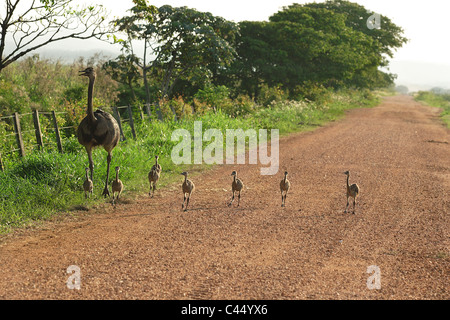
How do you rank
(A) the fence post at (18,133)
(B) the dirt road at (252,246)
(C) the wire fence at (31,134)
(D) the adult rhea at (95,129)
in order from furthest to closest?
(C) the wire fence at (31,134), (A) the fence post at (18,133), (D) the adult rhea at (95,129), (B) the dirt road at (252,246)

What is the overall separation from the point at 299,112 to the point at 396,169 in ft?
37.3

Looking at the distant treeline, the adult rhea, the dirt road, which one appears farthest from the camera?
the distant treeline

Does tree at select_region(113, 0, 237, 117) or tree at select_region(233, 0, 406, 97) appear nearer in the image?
tree at select_region(113, 0, 237, 117)

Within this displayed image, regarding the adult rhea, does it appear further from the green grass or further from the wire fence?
the green grass

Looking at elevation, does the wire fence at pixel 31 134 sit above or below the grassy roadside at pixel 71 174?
above

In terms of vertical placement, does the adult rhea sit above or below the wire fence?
above

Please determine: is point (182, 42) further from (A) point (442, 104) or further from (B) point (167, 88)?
(A) point (442, 104)

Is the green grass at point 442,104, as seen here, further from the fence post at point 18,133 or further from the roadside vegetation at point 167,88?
the fence post at point 18,133

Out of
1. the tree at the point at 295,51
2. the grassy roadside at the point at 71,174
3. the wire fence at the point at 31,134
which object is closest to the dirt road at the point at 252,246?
the grassy roadside at the point at 71,174

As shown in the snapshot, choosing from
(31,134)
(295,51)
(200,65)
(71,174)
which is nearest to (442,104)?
(295,51)

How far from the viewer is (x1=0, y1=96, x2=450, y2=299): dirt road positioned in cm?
484

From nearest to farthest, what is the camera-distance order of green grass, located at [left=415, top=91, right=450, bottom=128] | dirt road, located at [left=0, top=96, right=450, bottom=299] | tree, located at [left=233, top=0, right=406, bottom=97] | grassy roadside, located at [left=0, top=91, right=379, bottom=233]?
dirt road, located at [left=0, top=96, right=450, bottom=299] → grassy roadside, located at [left=0, top=91, right=379, bottom=233] → tree, located at [left=233, top=0, right=406, bottom=97] → green grass, located at [left=415, top=91, right=450, bottom=128]

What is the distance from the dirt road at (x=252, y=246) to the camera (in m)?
→ 4.84

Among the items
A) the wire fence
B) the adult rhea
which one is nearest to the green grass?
the wire fence
